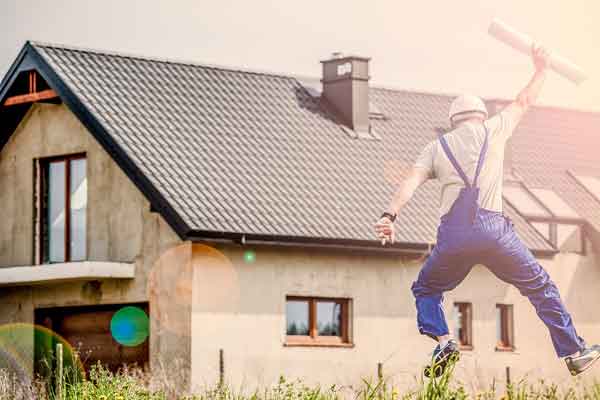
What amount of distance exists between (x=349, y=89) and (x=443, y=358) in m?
17.8

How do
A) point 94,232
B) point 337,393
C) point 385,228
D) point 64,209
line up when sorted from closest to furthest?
1. point 385,228
2. point 337,393
3. point 94,232
4. point 64,209

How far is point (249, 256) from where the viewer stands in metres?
25.7

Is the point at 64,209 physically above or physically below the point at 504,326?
above

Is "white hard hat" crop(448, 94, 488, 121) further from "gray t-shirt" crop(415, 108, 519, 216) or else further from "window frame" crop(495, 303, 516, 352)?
"window frame" crop(495, 303, 516, 352)

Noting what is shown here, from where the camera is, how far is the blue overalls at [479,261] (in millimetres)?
12781

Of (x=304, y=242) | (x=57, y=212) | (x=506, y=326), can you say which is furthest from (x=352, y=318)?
(x=57, y=212)

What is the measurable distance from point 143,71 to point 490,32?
51.7ft

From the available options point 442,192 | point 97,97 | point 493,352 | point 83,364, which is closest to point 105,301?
point 83,364

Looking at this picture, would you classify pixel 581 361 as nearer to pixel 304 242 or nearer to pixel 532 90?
pixel 532 90

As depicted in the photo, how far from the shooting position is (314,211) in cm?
2684

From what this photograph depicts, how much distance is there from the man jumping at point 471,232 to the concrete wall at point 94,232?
12224mm

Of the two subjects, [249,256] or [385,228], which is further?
[249,256]

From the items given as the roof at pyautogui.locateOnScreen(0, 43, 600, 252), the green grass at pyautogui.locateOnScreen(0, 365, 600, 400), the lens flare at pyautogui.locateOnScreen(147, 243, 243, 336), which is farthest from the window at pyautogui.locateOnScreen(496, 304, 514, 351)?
the green grass at pyautogui.locateOnScreen(0, 365, 600, 400)

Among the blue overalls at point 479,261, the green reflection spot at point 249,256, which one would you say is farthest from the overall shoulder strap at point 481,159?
the green reflection spot at point 249,256
